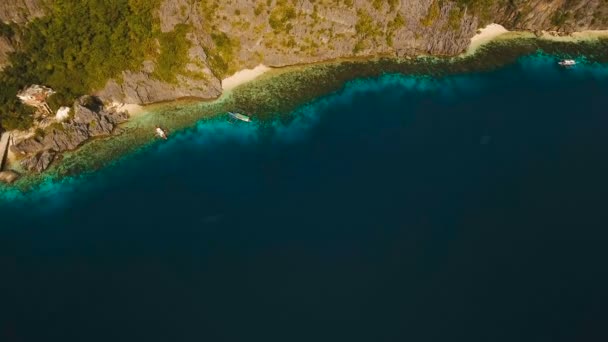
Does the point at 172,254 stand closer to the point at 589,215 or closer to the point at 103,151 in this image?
the point at 103,151

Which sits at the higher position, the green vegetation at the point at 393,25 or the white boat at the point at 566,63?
the green vegetation at the point at 393,25

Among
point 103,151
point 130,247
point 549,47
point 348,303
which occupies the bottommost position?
point 348,303

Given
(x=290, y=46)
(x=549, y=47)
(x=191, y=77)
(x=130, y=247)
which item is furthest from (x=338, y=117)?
(x=549, y=47)

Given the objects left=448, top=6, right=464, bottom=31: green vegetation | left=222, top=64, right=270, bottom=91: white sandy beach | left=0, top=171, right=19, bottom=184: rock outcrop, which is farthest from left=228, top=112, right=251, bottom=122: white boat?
left=448, top=6, right=464, bottom=31: green vegetation

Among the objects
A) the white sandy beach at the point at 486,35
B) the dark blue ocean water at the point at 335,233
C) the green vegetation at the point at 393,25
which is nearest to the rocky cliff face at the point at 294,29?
the green vegetation at the point at 393,25

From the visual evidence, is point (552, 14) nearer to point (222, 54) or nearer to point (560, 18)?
point (560, 18)

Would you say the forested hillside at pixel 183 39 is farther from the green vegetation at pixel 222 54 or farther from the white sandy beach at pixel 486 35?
the white sandy beach at pixel 486 35
